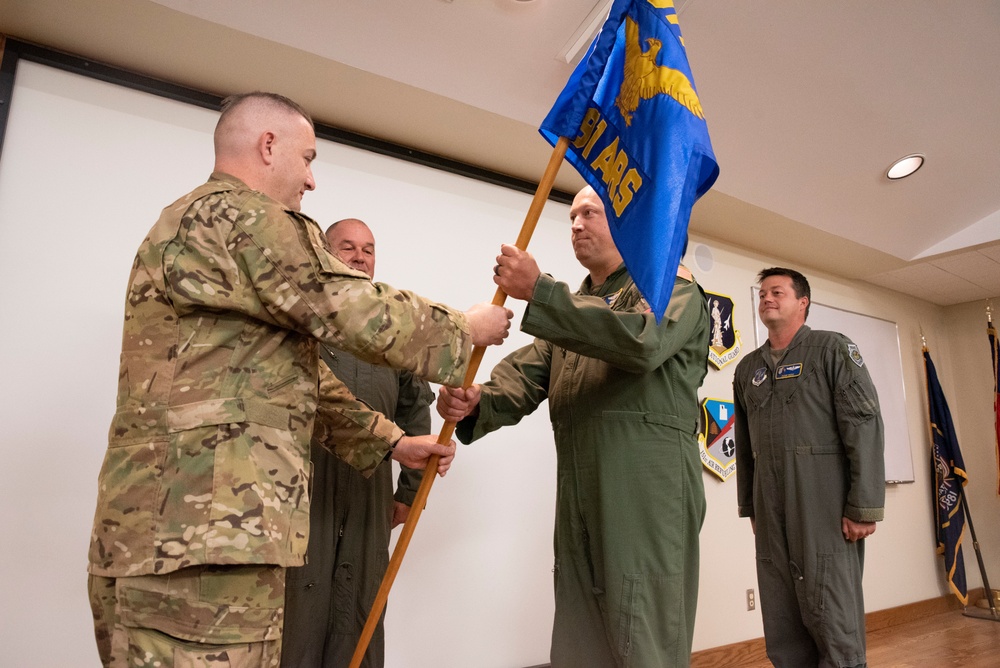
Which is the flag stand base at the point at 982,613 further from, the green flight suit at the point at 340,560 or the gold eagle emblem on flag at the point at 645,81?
the gold eagle emblem on flag at the point at 645,81

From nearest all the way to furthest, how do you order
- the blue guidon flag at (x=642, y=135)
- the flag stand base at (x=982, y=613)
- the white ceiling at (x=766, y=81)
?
1. the blue guidon flag at (x=642, y=135)
2. the white ceiling at (x=766, y=81)
3. the flag stand base at (x=982, y=613)

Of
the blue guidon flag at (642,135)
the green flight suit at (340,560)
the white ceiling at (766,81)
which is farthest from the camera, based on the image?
the white ceiling at (766,81)

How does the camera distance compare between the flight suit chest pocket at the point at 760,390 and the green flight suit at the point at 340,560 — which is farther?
the flight suit chest pocket at the point at 760,390

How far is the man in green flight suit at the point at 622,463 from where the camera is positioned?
1463 mm

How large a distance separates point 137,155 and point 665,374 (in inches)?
80.7

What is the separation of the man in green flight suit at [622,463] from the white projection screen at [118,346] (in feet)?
4.23

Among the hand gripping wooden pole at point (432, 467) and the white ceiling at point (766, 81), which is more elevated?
the white ceiling at point (766, 81)

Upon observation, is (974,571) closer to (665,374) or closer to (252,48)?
(665,374)

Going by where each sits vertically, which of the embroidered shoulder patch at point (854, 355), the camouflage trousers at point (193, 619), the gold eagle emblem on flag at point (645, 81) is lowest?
the camouflage trousers at point (193, 619)

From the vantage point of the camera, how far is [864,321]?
199 inches

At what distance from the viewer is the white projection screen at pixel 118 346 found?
213cm

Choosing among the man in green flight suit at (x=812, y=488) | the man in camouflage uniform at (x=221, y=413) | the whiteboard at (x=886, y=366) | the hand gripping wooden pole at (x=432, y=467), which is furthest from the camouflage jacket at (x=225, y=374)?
the whiteboard at (x=886, y=366)

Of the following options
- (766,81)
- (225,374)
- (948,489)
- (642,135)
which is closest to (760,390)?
(766,81)

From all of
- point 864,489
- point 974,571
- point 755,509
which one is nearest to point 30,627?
point 755,509
